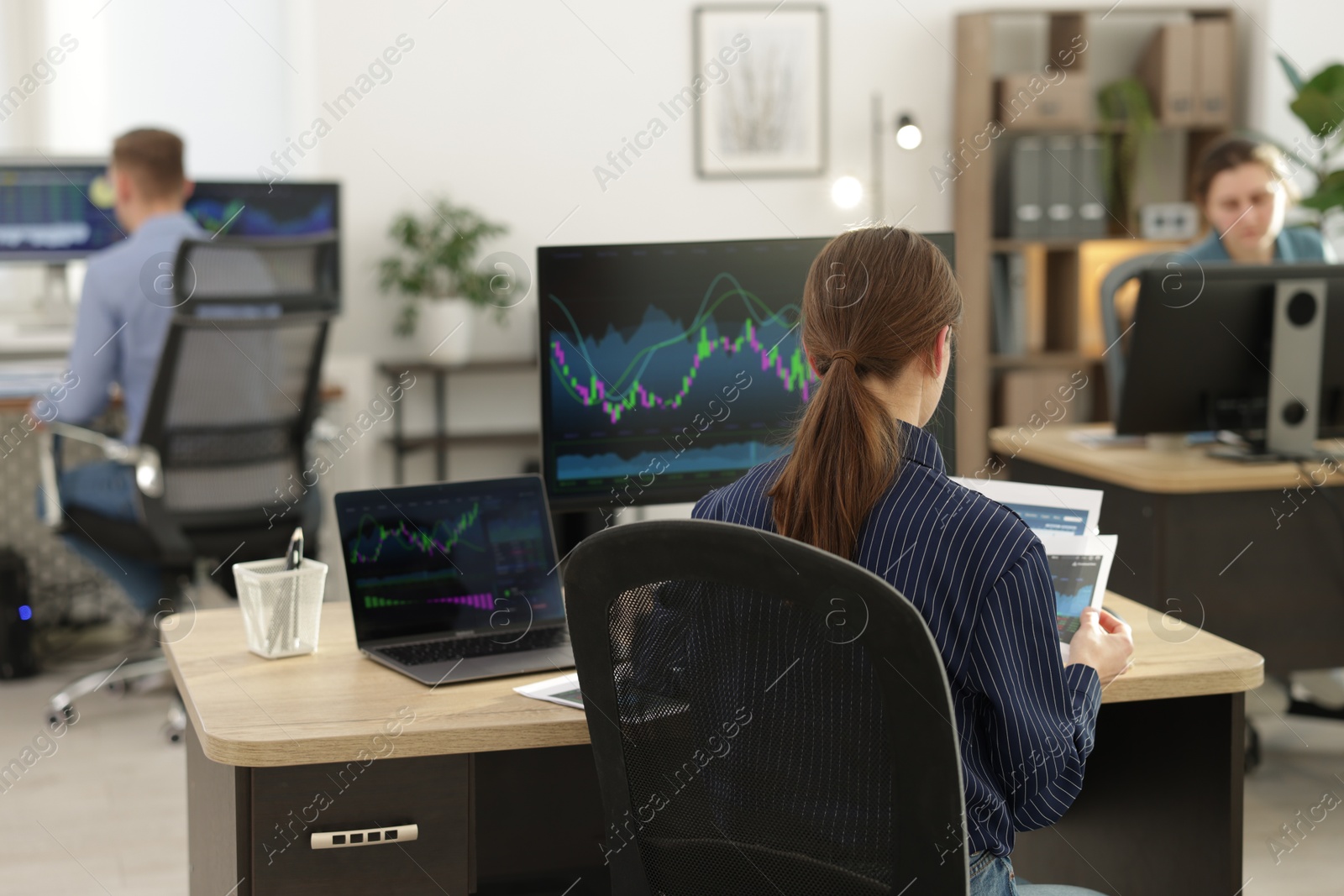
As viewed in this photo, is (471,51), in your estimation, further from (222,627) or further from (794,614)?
(794,614)

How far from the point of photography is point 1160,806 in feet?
5.54

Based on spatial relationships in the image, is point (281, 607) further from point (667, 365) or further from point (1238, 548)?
point (1238, 548)

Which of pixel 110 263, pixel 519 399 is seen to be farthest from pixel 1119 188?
pixel 110 263

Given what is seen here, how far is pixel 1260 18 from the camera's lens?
4.96m

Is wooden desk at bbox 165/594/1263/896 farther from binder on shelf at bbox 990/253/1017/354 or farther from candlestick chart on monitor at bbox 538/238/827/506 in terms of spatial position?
binder on shelf at bbox 990/253/1017/354

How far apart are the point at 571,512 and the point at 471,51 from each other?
331 cm

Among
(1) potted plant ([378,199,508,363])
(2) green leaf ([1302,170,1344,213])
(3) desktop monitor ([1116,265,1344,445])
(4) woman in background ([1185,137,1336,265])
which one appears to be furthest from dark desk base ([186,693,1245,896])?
(1) potted plant ([378,199,508,363])

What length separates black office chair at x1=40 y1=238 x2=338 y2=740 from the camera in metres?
2.89

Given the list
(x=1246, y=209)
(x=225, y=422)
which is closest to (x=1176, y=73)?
(x=1246, y=209)

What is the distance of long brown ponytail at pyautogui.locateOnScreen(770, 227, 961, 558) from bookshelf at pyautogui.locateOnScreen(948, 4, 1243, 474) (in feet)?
11.9

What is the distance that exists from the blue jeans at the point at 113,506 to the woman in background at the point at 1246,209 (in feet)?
8.88

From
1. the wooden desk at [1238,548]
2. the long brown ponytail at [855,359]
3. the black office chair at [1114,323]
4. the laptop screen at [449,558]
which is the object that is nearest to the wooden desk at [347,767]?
the laptop screen at [449,558]

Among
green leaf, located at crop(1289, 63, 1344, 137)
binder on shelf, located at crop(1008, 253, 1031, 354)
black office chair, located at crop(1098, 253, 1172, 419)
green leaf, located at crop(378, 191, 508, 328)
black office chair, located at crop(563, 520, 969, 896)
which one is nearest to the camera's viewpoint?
black office chair, located at crop(563, 520, 969, 896)

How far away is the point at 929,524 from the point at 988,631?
105 millimetres
